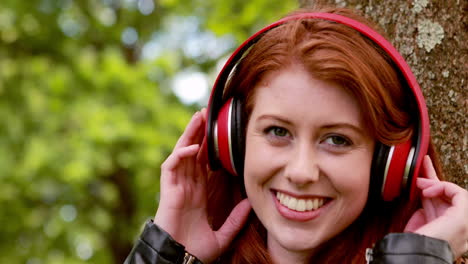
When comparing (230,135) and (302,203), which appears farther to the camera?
(230,135)

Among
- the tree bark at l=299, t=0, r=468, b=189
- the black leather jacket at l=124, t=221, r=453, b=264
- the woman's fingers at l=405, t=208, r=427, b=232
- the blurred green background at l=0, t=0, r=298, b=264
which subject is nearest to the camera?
the black leather jacket at l=124, t=221, r=453, b=264

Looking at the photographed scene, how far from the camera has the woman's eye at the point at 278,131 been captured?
188 cm

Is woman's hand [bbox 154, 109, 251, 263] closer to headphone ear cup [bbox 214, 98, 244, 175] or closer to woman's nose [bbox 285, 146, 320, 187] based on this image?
headphone ear cup [bbox 214, 98, 244, 175]

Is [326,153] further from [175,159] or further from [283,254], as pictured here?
[175,159]

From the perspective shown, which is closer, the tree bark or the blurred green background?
the tree bark

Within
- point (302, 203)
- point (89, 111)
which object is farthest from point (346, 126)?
point (89, 111)

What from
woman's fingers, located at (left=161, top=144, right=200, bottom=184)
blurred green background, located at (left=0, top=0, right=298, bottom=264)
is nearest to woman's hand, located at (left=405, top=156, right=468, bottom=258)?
woman's fingers, located at (left=161, top=144, right=200, bottom=184)

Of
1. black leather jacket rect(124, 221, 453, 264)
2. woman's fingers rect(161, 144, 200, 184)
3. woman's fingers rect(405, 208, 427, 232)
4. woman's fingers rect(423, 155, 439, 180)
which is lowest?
black leather jacket rect(124, 221, 453, 264)

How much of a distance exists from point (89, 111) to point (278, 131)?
474 centimetres

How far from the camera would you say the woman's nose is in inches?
70.4

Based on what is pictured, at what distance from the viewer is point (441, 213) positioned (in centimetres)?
189

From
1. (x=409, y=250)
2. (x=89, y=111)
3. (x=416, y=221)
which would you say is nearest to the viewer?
(x=409, y=250)

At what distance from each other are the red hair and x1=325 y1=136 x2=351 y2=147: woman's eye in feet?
0.25

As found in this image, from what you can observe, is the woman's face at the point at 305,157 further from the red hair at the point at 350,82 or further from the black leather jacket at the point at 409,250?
the black leather jacket at the point at 409,250
